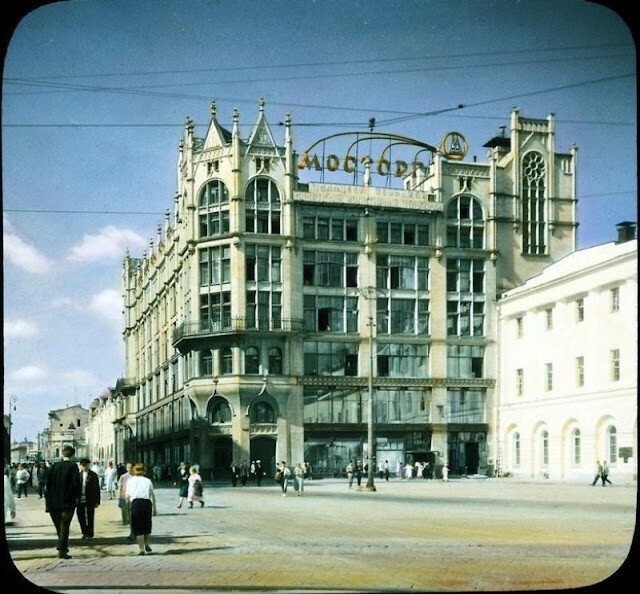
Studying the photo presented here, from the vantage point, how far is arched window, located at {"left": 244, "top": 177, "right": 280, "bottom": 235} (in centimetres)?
1886

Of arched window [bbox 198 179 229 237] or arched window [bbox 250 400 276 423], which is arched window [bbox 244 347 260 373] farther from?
arched window [bbox 198 179 229 237]

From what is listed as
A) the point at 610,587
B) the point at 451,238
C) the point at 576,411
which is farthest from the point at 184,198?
the point at 610,587

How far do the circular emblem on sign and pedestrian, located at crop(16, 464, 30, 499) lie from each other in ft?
34.2

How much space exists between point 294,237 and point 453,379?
13.4 ft

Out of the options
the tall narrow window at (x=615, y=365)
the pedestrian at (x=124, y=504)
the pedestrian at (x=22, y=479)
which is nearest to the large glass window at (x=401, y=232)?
the tall narrow window at (x=615, y=365)

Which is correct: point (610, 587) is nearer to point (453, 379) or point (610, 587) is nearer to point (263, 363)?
point (453, 379)

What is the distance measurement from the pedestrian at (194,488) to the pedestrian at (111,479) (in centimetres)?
216

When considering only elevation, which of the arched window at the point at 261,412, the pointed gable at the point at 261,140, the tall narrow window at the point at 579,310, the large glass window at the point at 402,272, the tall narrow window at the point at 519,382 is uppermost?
the pointed gable at the point at 261,140

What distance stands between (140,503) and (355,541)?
364cm

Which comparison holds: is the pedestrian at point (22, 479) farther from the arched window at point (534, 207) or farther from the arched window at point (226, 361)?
the arched window at point (534, 207)

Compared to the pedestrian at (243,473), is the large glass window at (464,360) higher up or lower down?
higher up

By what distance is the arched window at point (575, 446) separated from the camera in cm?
1922

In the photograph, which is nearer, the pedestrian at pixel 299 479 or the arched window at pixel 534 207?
the arched window at pixel 534 207

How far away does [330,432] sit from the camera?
66.9 ft
